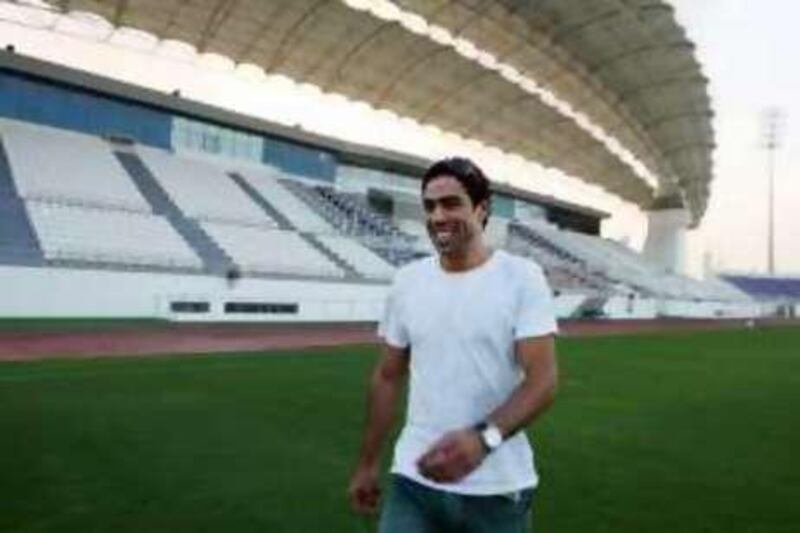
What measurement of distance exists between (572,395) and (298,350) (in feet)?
37.7

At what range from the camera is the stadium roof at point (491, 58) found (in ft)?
157

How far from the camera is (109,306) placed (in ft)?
114

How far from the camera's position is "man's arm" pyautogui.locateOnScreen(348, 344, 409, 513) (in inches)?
149

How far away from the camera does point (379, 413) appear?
150 inches

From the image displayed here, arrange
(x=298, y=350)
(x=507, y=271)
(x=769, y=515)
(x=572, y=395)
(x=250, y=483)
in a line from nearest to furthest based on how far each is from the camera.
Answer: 1. (x=507, y=271)
2. (x=769, y=515)
3. (x=250, y=483)
4. (x=572, y=395)
5. (x=298, y=350)

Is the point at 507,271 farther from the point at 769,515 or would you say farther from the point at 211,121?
the point at 211,121

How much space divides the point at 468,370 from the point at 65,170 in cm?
4059

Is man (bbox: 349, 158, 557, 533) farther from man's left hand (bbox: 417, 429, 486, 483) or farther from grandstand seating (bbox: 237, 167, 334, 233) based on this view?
grandstand seating (bbox: 237, 167, 334, 233)

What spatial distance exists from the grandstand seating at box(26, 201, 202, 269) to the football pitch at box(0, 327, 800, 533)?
15669 mm

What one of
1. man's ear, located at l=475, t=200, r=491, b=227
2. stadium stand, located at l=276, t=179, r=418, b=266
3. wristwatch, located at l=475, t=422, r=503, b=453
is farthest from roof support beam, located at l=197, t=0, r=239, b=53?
wristwatch, located at l=475, t=422, r=503, b=453

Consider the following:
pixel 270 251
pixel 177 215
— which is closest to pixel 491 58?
pixel 270 251

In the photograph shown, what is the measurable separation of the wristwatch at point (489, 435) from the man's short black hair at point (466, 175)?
0.76 metres

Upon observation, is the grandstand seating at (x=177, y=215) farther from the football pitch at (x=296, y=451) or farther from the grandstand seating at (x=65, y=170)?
the football pitch at (x=296, y=451)

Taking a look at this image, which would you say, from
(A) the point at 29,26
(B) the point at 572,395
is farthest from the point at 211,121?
(B) the point at 572,395
